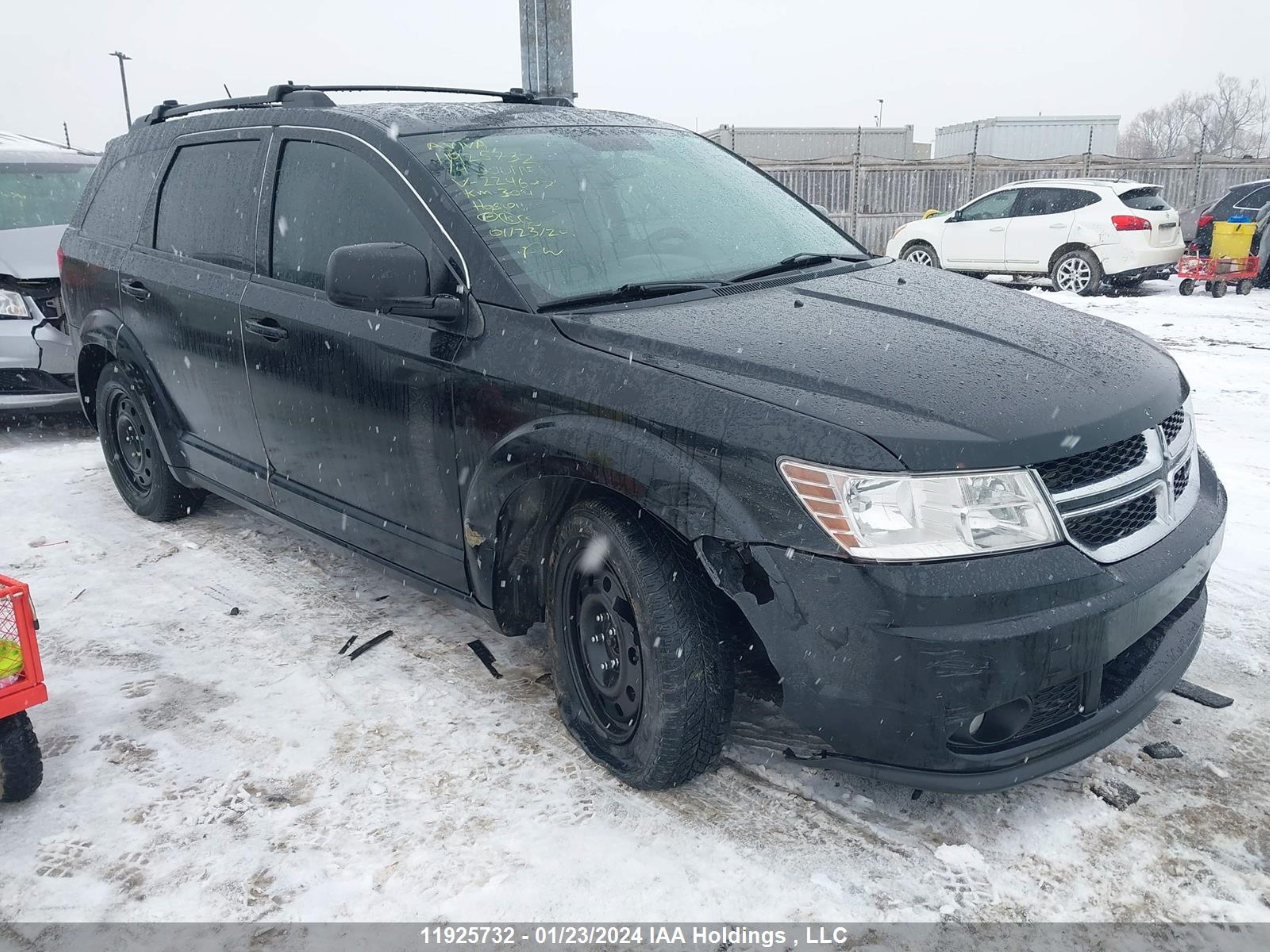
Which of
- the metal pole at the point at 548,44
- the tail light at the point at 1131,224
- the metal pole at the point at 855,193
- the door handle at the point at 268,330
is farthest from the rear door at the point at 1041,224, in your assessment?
the door handle at the point at 268,330

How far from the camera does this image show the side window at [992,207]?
14.5 meters

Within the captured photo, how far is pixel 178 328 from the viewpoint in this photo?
14.3 feet

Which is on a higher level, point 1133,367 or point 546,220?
point 546,220

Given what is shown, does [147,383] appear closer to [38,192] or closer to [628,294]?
[628,294]

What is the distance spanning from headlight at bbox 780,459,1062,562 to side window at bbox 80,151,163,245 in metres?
3.86

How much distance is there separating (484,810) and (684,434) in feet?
3.90

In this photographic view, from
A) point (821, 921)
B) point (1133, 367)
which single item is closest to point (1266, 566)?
point (1133, 367)

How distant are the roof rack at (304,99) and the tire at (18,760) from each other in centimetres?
230

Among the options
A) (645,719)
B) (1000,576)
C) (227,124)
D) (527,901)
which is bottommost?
(527,901)

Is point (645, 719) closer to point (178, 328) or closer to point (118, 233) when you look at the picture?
point (178, 328)

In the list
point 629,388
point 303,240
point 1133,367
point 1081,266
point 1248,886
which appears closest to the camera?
point 1248,886

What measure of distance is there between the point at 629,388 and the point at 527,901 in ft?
4.17

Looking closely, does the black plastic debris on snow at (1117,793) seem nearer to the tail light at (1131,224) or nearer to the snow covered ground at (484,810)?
the snow covered ground at (484,810)

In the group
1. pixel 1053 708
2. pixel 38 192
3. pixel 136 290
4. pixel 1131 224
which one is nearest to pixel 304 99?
pixel 136 290
